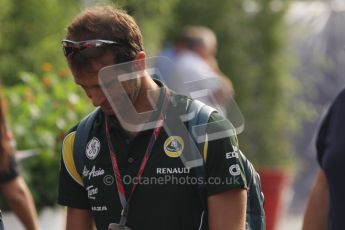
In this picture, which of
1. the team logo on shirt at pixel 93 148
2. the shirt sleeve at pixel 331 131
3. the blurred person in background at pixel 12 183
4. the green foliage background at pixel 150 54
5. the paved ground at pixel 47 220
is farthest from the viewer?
the green foliage background at pixel 150 54

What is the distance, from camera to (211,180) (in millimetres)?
3764

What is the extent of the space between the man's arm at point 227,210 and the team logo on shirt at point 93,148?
52 centimetres

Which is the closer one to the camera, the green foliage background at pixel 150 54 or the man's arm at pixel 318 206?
the man's arm at pixel 318 206

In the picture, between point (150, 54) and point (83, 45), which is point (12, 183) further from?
point (150, 54)

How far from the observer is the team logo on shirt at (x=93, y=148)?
3977 mm

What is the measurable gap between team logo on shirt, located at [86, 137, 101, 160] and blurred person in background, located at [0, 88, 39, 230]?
1940mm

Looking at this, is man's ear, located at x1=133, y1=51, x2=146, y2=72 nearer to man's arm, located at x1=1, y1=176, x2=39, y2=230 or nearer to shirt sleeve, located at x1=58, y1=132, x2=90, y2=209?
shirt sleeve, located at x1=58, y1=132, x2=90, y2=209

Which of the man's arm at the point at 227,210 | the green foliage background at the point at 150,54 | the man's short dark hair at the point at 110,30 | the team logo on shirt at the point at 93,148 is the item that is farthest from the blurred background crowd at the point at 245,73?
the man's arm at the point at 227,210

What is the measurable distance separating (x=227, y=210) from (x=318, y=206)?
0.71 meters

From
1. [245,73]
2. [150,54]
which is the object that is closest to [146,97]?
[150,54]

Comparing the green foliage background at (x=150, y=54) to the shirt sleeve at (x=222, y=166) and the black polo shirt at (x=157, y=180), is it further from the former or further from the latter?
the shirt sleeve at (x=222, y=166)

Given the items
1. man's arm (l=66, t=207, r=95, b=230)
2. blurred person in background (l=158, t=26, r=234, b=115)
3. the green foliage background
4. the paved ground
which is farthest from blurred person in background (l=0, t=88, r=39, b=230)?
blurred person in background (l=158, t=26, r=234, b=115)

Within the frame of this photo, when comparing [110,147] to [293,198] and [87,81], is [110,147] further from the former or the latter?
[293,198]

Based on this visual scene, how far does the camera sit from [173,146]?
383cm
